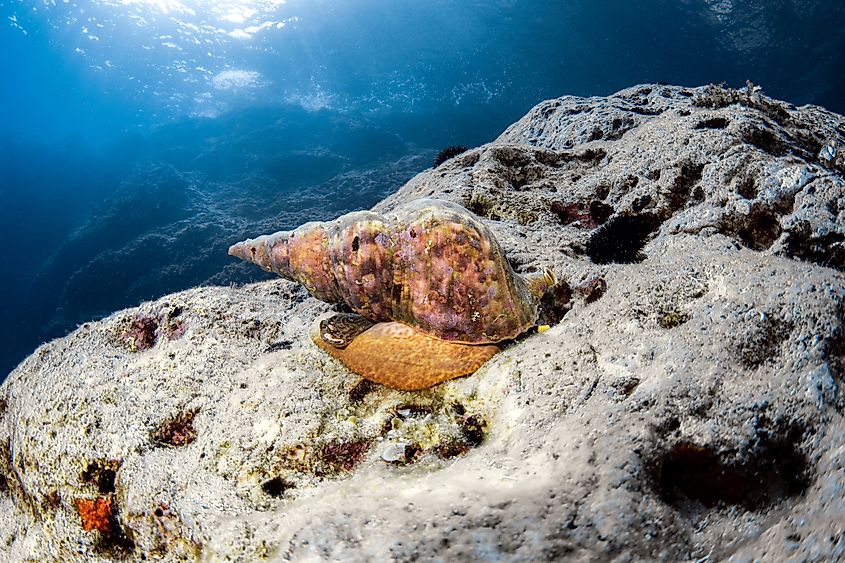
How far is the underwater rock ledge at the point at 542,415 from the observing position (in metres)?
1.66

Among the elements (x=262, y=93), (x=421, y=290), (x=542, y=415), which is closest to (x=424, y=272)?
(x=421, y=290)

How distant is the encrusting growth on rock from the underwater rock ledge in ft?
0.53

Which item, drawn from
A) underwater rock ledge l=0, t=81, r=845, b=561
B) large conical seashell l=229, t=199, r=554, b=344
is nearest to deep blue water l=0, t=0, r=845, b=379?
underwater rock ledge l=0, t=81, r=845, b=561

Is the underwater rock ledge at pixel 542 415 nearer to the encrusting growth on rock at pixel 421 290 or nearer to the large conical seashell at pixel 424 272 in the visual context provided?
the encrusting growth on rock at pixel 421 290

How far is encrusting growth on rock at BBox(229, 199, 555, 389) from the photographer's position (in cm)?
272

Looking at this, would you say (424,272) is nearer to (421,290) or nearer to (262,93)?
(421,290)

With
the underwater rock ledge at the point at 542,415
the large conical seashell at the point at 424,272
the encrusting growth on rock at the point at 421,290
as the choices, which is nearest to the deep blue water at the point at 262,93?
the underwater rock ledge at the point at 542,415

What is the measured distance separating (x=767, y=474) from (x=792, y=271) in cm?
137

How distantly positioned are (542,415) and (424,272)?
4.00 ft

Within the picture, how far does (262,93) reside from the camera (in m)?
57.4

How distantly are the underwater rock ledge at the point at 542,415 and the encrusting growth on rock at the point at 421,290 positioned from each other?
0.16 meters

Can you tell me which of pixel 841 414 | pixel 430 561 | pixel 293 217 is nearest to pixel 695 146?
pixel 841 414

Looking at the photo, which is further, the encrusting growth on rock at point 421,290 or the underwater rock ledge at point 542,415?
the encrusting growth on rock at point 421,290

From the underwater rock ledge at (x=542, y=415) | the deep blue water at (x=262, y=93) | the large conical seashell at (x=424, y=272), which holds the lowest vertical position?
the underwater rock ledge at (x=542, y=415)
